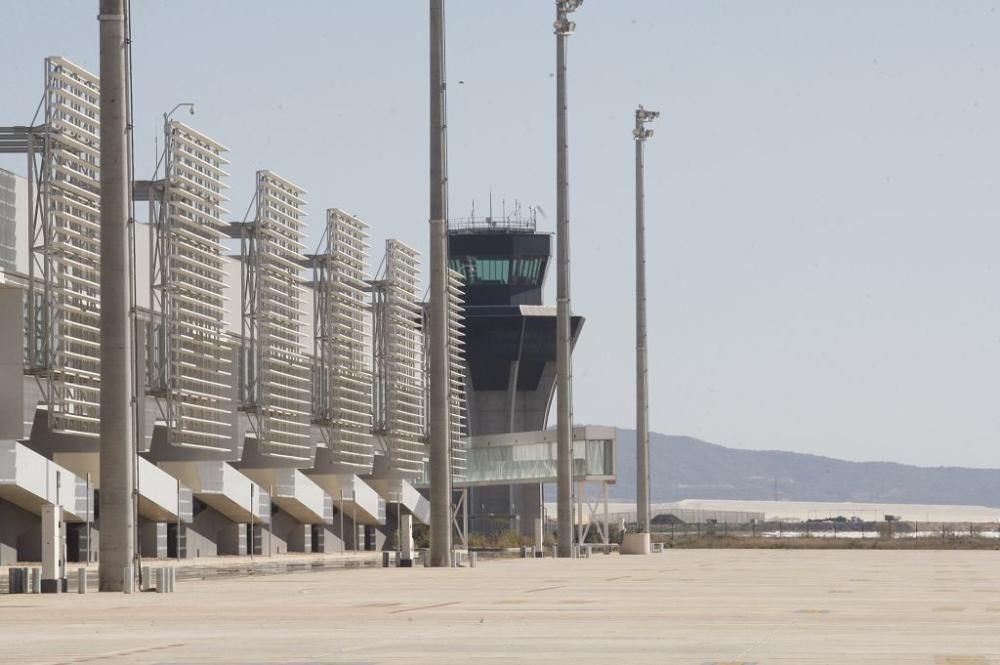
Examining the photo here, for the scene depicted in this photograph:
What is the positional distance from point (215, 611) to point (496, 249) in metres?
118

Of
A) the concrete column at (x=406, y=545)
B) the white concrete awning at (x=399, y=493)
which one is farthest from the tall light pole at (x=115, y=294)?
the white concrete awning at (x=399, y=493)

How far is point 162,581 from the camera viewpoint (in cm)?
3466

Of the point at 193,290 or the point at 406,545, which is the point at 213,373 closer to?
the point at 193,290

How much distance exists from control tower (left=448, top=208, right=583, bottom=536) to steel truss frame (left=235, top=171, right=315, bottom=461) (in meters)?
65.2

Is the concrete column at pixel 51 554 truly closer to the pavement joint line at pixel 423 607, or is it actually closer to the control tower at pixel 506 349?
the pavement joint line at pixel 423 607

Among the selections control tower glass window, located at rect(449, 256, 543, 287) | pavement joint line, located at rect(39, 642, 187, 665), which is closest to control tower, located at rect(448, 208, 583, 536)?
control tower glass window, located at rect(449, 256, 543, 287)

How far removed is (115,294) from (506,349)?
105296 mm

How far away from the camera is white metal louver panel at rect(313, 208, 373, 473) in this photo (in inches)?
3206

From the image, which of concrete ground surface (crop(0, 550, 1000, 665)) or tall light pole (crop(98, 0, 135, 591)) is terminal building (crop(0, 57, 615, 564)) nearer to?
tall light pole (crop(98, 0, 135, 591))

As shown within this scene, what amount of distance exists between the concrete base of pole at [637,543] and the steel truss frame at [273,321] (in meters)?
14.4

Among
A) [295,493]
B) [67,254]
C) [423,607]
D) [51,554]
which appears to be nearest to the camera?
[423,607]

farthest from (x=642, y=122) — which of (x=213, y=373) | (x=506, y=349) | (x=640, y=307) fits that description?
(x=506, y=349)

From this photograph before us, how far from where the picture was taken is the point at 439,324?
177 ft

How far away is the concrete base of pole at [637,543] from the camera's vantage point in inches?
3167
